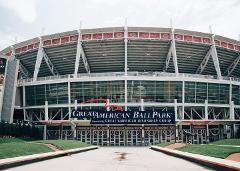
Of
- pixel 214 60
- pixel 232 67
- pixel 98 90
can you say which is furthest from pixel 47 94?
pixel 232 67

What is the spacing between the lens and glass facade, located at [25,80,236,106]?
51594 millimetres

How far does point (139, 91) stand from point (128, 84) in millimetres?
2306

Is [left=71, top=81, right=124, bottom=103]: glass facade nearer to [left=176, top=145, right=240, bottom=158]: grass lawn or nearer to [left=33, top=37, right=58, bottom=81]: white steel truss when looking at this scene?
[left=33, top=37, right=58, bottom=81]: white steel truss

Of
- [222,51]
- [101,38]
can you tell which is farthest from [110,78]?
[222,51]

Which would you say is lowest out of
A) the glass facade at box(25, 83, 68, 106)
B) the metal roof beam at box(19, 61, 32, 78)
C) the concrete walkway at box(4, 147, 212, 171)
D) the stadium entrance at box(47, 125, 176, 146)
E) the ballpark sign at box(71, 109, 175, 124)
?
the stadium entrance at box(47, 125, 176, 146)

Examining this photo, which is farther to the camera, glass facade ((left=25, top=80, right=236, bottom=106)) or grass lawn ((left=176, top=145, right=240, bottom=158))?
glass facade ((left=25, top=80, right=236, bottom=106))

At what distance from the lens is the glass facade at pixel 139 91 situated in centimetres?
5159

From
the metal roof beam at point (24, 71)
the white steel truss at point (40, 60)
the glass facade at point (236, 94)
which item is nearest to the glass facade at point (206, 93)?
the glass facade at point (236, 94)

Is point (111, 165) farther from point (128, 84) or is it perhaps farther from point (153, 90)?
point (153, 90)

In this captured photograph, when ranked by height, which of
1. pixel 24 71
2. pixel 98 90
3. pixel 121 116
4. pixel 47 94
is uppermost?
pixel 24 71

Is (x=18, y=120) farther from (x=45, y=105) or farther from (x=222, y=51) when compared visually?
(x=222, y=51)

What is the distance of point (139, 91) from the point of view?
2036 inches

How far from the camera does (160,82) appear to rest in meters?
51.6

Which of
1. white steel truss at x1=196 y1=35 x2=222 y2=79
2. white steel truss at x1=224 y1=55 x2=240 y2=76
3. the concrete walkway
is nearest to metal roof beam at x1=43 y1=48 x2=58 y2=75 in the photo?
white steel truss at x1=196 y1=35 x2=222 y2=79
